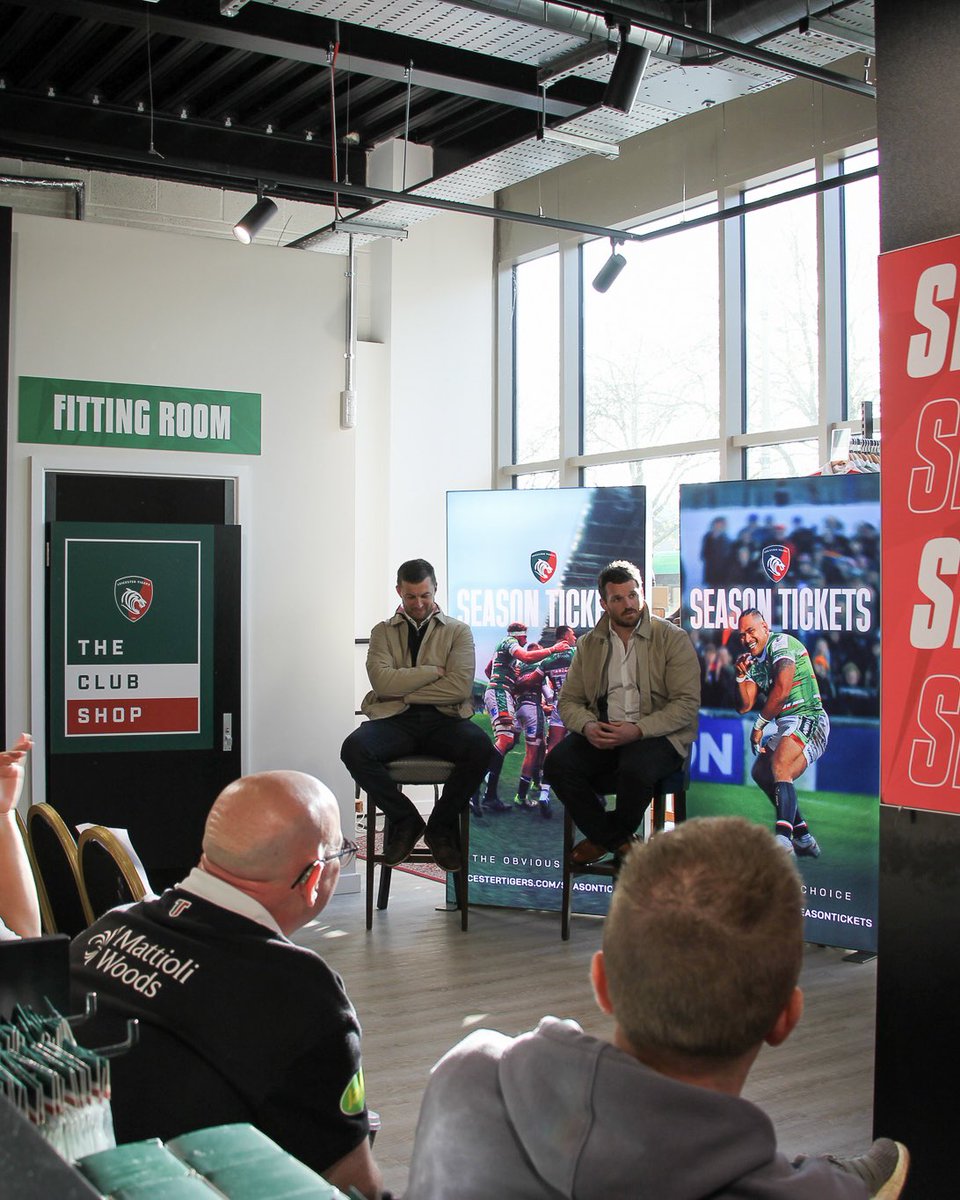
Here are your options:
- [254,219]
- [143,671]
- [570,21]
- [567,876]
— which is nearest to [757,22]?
[570,21]

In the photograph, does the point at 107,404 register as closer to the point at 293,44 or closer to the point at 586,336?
the point at 293,44

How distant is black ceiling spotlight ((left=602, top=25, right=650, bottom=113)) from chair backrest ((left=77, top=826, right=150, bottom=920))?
3.56 metres

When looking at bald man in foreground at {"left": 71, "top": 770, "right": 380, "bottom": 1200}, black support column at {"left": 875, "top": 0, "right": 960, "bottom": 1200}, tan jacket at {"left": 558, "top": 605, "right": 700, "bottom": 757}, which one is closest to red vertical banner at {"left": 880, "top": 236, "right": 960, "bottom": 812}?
black support column at {"left": 875, "top": 0, "right": 960, "bottom": 1200}

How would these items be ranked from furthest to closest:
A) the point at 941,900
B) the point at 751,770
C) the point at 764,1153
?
the point at 751,770 → the point at 941,900 → the point at 764,1153

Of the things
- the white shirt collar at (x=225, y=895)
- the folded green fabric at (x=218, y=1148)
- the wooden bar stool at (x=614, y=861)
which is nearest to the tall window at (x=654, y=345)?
the wooden bar stool at (x=614, y=861)

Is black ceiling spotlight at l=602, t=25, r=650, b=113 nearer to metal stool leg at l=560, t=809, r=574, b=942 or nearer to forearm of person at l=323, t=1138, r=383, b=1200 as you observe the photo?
metal stool leg at l=560, t=809, r=574, b=942

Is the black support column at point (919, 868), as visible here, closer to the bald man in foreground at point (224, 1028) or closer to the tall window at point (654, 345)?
the bald man in foreground at point (224, 1028)

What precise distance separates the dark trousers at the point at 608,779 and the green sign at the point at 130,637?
1.90 metres

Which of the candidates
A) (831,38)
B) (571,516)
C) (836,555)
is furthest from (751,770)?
(831,38)

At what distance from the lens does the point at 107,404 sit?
6141 millimetres

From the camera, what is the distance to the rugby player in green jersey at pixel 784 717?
515 cm

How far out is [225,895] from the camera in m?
1.94

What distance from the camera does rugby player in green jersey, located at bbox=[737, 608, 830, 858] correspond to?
515 cm

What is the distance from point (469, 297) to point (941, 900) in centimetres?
743
